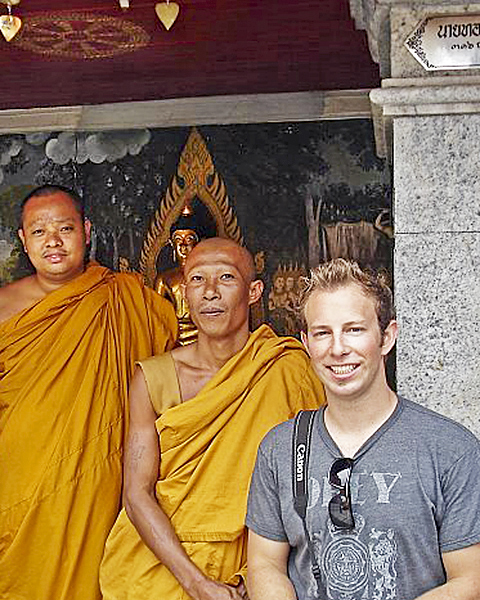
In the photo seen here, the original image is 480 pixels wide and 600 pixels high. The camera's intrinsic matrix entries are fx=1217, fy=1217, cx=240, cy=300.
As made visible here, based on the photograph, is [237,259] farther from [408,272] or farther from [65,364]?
[408,272]

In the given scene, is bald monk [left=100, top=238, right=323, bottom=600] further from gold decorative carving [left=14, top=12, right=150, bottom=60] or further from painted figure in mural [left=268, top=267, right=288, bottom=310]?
A: painted figure in mural [left=268, top=267, right=288, bottom=310]

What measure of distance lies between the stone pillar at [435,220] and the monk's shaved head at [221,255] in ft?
4.79

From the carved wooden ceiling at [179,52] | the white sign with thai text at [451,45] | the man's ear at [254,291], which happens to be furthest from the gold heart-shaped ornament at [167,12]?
the man's ear at [254,291]

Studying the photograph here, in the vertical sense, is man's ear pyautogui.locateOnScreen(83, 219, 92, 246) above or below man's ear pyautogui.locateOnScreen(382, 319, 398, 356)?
above

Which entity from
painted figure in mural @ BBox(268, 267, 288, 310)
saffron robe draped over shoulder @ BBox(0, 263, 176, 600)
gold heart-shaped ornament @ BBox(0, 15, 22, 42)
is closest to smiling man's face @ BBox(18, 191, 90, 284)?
saffron robe draped over shoulder @ BBox(0, 263, 176, 600)

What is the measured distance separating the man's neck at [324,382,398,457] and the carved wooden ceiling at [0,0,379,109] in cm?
229

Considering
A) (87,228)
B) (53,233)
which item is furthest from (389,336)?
(87,228)

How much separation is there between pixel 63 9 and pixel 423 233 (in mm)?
2080

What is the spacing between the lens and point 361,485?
343 cm

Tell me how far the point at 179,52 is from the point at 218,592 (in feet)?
8.60

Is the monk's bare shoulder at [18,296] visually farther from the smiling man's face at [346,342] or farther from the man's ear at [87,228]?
the smiling man's face at [346,342]

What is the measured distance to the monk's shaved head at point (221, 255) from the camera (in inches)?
219

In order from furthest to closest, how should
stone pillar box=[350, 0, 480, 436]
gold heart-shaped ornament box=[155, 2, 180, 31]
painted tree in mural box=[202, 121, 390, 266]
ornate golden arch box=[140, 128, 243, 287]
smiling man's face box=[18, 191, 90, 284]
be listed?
1. ornate golden arch box=[140, 128, 243, 287]
2. painted tree in mural box=[202, 121, 390, 266]
3. smiling man's face box=[18, 191, 90, 284]
4. gold heart-shaped ornament box=[155, 2, 180, 31]
5. stone pillar box=[350, 0, 480, 436]

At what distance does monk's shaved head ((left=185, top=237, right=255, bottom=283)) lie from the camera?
5566mm
